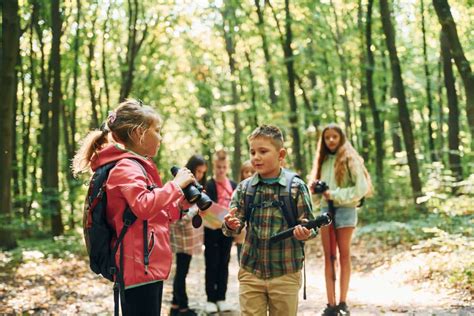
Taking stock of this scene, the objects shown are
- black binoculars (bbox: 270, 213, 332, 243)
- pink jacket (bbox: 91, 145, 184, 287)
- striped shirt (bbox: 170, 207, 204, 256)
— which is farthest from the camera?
striped shirt (bbox: 170, 207, 204, 256)

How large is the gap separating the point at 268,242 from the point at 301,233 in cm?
37

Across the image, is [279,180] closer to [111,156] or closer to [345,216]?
[111,156]

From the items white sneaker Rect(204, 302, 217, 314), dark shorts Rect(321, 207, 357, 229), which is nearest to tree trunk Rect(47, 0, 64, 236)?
white sneaker Rect(204, 302, 217, 314)

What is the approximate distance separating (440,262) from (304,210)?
15.6 ft

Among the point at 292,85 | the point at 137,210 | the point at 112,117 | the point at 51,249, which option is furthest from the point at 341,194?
the point at 292,85

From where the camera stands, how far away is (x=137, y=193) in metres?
3.06

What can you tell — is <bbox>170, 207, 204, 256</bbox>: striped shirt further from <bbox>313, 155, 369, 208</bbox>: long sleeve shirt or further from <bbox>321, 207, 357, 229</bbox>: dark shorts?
<bbox>321, 207, 357, 229</bbox>: dark shorts

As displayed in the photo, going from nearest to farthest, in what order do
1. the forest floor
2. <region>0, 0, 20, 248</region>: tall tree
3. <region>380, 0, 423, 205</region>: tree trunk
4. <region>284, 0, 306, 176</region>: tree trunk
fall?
the forest floor → <region>0, 0, 20, 248</region>: tall tree → <region>380, 0, 423, 205</region>: tree trunk → <region>284, 0, 306, 176</region>: tree trunk

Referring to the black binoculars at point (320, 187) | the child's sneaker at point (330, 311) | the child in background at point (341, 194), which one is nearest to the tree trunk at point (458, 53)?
the child in background at point (341, 194)

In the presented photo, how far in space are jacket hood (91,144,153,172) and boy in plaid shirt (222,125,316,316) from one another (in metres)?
0.90

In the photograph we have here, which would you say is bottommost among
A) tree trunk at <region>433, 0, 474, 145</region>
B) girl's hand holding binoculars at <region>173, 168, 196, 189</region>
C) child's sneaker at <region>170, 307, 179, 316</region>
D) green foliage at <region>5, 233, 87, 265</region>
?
child's sneaker at <region>170, 307, 179, 316</region>

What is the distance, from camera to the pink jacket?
3.06 metres

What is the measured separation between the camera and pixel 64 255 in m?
11.6

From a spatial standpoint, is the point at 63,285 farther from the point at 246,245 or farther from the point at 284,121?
the point at 284,121
